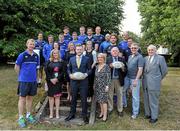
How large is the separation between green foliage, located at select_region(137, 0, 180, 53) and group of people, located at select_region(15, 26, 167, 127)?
16.1 meters

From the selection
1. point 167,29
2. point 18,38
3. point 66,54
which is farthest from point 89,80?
point 167,29

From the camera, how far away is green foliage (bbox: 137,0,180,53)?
25317mm

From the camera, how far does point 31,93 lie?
8.37 meters

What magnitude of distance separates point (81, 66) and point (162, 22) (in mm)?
19270

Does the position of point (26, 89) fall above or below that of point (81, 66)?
below

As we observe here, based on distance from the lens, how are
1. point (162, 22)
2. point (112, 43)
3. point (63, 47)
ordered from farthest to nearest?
1. point (162, 22)
2. point (63, 47)
3. point (112, 43)

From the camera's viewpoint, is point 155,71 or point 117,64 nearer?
point 155,71

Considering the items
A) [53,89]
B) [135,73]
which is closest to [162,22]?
[135,73]

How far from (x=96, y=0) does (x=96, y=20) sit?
175 cm

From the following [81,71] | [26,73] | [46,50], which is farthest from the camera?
[46,50]

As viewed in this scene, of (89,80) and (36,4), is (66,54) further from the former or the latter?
(36,4)

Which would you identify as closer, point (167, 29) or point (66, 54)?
point (66, 54)

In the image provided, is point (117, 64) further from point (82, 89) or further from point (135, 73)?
point (82, 89)

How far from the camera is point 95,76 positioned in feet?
28.7
